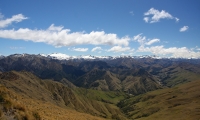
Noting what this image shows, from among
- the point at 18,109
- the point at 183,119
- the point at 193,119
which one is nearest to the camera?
the point at 18,109

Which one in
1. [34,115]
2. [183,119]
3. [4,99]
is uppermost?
[4,99]

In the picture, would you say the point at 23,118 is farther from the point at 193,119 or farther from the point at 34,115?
the point at 193,119

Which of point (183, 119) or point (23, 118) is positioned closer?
point (23, 118)

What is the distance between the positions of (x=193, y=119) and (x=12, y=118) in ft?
639

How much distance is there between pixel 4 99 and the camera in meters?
18.9

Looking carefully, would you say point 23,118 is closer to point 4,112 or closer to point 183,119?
point 4,112

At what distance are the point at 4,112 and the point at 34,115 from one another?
3.14 meters

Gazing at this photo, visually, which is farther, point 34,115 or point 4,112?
point 34,115

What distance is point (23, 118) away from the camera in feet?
59.2

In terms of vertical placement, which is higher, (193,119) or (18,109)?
(18,109)

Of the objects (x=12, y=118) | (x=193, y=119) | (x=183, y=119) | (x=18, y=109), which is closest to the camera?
(x=12, y=118)

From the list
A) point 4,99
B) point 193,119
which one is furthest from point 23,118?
point 193,119

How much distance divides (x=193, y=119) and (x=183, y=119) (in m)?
14.8

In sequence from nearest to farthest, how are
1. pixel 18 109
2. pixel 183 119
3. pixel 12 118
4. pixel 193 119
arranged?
pixel 12 118 < pixel 18 109 < pixel 193 119 < pixel 183 119
